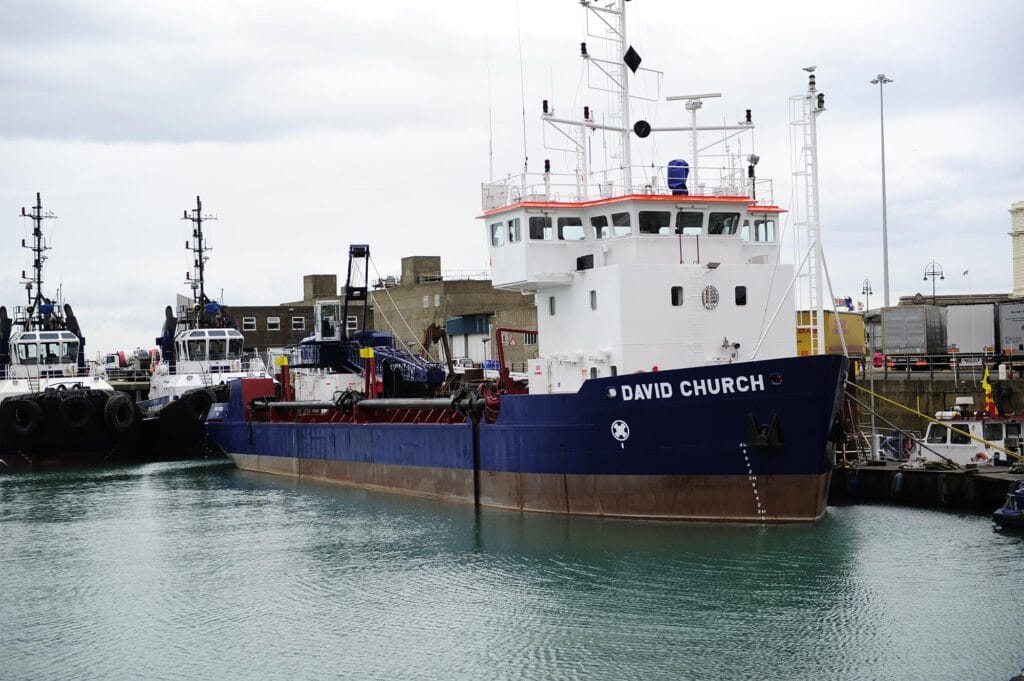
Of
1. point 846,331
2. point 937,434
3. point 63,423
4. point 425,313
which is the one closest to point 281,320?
point 425,313

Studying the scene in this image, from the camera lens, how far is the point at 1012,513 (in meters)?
19.6

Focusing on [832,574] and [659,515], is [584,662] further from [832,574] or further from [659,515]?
[659,515]

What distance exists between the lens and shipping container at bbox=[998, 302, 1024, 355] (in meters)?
31.4

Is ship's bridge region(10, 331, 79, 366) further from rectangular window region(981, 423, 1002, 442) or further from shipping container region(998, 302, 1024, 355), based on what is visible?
rectangular window region(981, 423, 1002, 442)

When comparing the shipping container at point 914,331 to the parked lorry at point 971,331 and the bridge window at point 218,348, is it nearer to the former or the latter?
the parked lorry at point 971,331

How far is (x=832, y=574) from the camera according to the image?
687 inches

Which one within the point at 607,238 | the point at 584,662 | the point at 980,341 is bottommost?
the point at 584,662

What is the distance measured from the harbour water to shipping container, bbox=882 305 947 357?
11.7m

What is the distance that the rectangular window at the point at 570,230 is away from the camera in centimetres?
2391

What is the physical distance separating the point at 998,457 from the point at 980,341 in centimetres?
1011

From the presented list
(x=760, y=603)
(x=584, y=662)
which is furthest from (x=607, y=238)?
(x=584, y=662)

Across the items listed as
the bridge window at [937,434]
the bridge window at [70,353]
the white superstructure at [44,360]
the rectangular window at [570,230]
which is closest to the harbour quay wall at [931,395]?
the bridge window at [937,434]

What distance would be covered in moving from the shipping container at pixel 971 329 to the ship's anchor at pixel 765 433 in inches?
605

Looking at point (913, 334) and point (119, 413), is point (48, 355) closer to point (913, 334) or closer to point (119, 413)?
point (119, 413)
